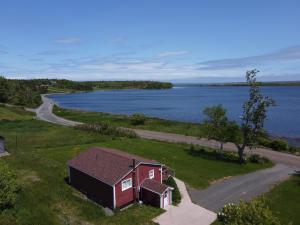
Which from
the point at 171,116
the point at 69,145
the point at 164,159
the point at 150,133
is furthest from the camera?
the point at 171,116

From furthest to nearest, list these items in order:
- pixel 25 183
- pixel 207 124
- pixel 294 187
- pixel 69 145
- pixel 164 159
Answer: pixel 69 145 < pixel 207 124 < pixel 164 159 < pixel 294 187 < pixel 25 183

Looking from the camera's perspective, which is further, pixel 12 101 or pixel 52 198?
pixel 12 101

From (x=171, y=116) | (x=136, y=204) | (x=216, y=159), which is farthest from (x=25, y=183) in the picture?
(x=171, y=116)

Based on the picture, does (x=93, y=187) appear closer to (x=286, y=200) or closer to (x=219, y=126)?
(x=286, y=200)

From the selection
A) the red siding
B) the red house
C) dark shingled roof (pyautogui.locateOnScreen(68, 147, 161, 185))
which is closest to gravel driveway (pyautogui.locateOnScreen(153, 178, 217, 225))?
the red house

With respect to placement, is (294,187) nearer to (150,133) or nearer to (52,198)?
(52,198)

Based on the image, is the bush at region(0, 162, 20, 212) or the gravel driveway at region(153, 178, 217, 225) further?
the gravel driveway at region(153, 178, 217, 225)

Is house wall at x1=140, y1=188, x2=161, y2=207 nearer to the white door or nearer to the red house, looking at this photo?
the red house

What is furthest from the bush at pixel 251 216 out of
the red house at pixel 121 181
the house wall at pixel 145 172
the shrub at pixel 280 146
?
the shrub at pixel 280 146

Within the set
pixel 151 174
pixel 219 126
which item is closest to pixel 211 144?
pixel 219 126
